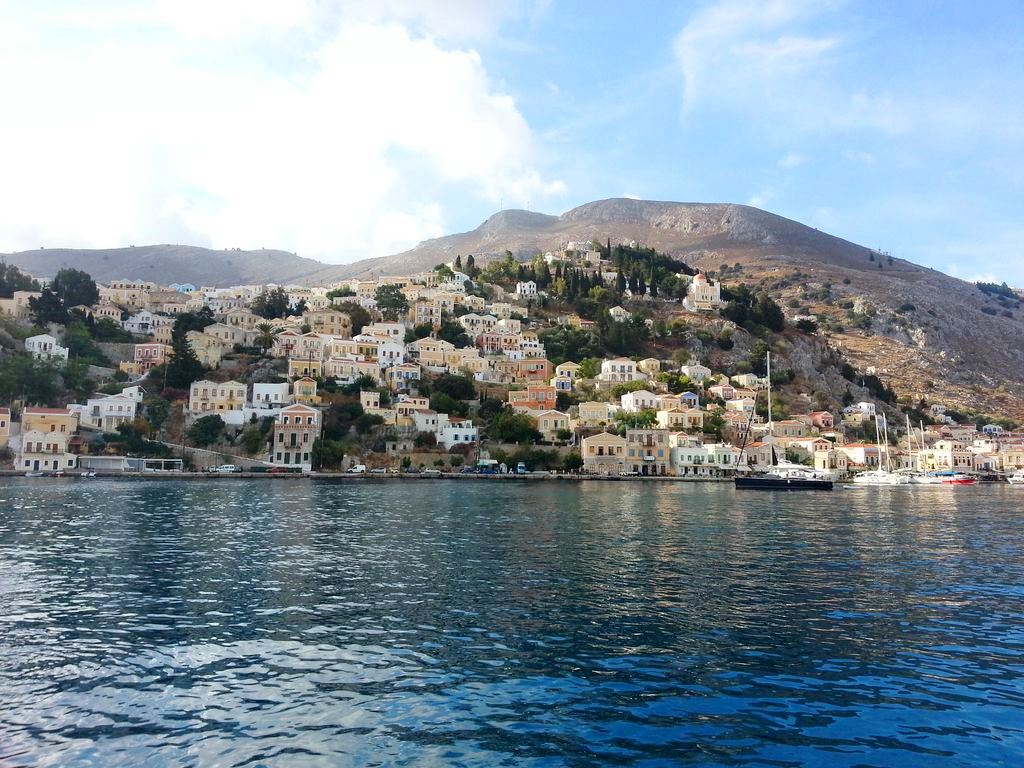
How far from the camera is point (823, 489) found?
5916cm

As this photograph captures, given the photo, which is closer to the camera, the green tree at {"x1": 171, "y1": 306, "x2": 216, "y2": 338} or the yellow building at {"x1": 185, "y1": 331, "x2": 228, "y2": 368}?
the yellow building at {"x1": 185, "y1": 331, "x2": 228, "y2": 368}

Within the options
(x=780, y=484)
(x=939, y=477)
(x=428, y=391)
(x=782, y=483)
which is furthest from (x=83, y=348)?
(x=939, y=477)

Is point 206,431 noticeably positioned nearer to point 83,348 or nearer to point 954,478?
point 83,348

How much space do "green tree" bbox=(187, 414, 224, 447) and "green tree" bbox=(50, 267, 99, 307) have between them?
110 feet

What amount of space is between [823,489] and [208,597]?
53302 mm

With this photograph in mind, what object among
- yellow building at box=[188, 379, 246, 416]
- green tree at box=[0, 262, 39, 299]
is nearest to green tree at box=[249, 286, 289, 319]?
green tree at box=[0, 262, 39, 299]

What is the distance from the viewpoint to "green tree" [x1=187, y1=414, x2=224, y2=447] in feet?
207

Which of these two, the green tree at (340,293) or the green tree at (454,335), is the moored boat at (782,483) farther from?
the green tree at (340,293)

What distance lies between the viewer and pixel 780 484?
59.1m

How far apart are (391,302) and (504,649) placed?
87091mm

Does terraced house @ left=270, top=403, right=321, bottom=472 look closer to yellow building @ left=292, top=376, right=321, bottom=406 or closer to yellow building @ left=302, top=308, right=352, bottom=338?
yellow building @ left=292, top=376, right=321, bottom=406

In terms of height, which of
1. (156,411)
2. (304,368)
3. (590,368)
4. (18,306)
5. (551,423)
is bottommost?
(551,423)

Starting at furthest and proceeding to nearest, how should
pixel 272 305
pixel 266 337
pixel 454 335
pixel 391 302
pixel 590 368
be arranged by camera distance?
pixel 272 305 → pixel 391 302 → pixel 454 335 → pixel 590 368 → pixel 266 337

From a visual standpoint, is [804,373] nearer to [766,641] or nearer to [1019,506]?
[1019,506]
